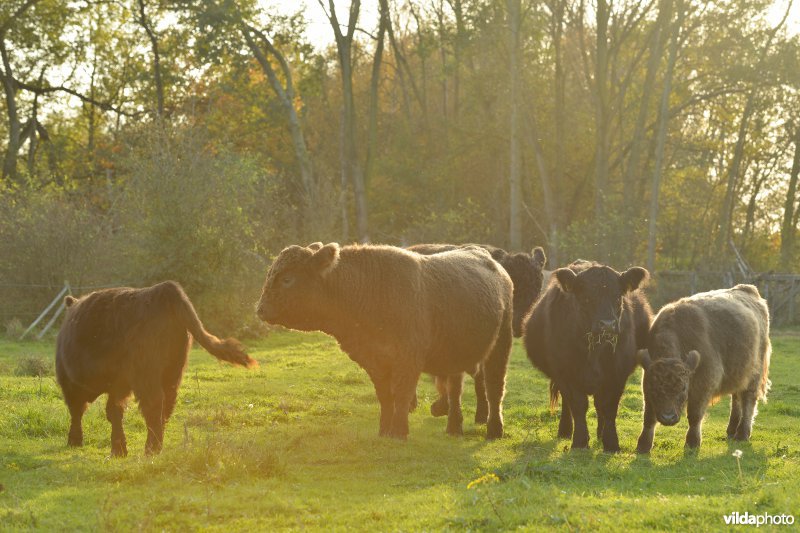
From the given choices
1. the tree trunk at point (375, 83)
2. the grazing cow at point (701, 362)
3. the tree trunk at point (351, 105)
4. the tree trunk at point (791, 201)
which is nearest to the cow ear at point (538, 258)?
the grazing cow at point (701, 362)

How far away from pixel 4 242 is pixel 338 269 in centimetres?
1695

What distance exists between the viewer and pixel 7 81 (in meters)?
37.4

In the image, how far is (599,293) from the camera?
→ 1027 centimetres

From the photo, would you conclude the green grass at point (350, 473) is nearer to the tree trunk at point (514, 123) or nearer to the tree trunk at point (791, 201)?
the tree trunk at point (514, 123)

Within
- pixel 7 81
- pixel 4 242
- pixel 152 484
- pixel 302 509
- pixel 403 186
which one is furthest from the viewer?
pixel 403 186

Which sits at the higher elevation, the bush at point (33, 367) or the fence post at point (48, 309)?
the fence post at point (48, 309)

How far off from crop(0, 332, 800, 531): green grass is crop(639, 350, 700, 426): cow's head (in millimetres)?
478

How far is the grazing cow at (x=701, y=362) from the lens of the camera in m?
10.0

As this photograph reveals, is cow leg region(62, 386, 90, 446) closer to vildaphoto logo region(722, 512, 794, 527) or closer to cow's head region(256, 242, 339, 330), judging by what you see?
cow's head region(256, 242, 339, 330)

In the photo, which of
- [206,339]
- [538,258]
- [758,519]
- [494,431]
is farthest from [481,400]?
[758,519]

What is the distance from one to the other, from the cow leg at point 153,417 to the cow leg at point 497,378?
4.12 metres

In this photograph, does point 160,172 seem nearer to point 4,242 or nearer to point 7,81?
point 4,242

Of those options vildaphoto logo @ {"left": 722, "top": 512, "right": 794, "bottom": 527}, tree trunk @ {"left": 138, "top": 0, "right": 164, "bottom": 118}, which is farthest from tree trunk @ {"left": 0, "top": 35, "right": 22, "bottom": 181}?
vildaphoto logo @ {"left": 722, "top": 512, "right": 794, "bottom": 527}

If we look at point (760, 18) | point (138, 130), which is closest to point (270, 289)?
point (138, 130)
